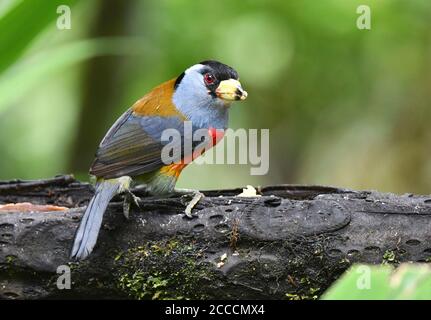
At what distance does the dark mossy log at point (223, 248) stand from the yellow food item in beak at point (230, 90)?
2.53ft

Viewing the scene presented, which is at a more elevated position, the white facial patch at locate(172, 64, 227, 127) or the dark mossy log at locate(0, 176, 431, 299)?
the white facial patch at locate(172, 64, 227, 127)

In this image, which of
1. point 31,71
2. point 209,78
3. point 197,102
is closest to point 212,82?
point 209,78

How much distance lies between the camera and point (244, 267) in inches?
87.4

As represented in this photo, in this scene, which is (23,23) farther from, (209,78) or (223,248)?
(223,248)

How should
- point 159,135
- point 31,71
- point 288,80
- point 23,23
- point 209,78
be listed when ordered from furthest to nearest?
point 288,80, point 209,78, point 31,71, point 159,135, point 23,23

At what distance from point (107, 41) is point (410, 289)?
11.6ft

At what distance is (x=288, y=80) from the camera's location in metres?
6.38

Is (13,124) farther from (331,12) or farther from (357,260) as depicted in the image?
(357,260)

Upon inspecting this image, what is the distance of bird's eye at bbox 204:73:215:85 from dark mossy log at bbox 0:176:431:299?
894 mm

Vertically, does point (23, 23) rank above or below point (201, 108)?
above

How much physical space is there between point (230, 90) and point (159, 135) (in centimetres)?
41

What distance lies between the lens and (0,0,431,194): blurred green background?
5281 millimetres

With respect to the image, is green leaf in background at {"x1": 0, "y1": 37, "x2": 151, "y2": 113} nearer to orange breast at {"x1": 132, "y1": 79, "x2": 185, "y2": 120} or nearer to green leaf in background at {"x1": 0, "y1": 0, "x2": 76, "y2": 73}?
green leaf in background at {"x1": 0, "y1": 0, "x2": 76, "y2": 73}

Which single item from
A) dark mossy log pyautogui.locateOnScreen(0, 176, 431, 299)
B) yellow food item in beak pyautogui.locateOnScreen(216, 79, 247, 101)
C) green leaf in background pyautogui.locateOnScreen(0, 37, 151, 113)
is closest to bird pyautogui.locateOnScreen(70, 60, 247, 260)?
yellow food item in beak pyautogui.locateOnScreen(216, 79, 247, 101)
